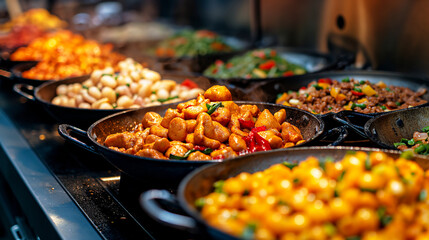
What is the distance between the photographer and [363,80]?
8.71 ft

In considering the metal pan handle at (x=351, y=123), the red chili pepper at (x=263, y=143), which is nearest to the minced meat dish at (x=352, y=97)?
the metal pan handle at (x=351, y=123)

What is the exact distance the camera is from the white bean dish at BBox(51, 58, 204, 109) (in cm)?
262

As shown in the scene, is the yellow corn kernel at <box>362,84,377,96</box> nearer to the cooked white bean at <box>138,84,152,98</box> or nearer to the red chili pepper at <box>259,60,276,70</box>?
the red chili pepper at <box>259,60,276,70</box>

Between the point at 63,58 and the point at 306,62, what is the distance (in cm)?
221

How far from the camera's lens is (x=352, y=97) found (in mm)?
2418

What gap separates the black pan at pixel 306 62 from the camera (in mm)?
2748

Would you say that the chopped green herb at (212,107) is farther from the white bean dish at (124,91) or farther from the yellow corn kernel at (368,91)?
the yellow corn kernel at (368,91)

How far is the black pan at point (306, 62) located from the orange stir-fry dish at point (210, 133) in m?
0.72

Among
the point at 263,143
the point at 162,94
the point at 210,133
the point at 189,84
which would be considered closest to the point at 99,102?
the point at 162,94

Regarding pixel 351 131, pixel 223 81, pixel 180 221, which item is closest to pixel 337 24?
pixel 223 81

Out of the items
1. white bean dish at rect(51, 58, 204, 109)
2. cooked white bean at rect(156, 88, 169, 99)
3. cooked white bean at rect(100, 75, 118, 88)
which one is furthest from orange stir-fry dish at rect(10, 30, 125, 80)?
cooked white bean at rect(156, 88, 169, 99)

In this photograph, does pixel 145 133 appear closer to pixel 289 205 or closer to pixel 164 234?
pixel 164 234

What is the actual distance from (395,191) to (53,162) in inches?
76.2

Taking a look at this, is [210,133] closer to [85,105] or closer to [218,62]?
[85,105]
